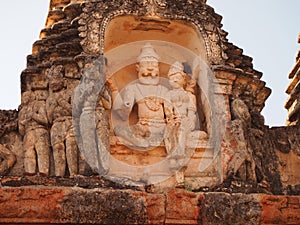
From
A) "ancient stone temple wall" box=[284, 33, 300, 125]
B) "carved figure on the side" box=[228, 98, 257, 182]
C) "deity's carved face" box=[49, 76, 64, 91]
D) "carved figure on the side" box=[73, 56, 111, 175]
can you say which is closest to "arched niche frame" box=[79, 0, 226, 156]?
"carved figure on the side" box=[228, 98, 257, 182]

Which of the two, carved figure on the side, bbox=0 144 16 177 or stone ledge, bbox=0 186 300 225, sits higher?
carved figure on the side, bbox=0 144 16 177

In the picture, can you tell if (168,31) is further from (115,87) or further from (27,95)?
(27,95)

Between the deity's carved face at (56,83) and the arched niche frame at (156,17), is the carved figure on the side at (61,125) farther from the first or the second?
the arched niche frame at (156,17)

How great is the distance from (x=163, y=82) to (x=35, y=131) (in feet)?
9.00

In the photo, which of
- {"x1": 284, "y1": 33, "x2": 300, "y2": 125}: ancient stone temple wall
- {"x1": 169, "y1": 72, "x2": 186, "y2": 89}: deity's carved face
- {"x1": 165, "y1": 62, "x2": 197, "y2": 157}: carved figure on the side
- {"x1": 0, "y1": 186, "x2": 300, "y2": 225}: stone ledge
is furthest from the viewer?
{"x1": 284, "y1": 33, "x2": 300, "y2": 125}: ancient stone temple wall

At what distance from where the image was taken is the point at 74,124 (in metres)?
10.1

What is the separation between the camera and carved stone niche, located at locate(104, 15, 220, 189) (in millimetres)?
10602

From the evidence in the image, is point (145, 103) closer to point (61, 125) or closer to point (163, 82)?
point (163, 82)

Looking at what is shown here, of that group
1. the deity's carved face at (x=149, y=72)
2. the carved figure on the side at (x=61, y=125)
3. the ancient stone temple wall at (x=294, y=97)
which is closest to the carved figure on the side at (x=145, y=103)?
the deity's carved face at (x=149, y=72)

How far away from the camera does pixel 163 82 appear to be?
1198 cm

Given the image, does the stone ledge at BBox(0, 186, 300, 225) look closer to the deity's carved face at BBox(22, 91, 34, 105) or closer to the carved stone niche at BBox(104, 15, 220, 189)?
the carved stone niche at BBox(104, 15, 220, 189)

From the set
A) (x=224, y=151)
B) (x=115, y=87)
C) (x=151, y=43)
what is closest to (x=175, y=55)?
(x=151, y=43)

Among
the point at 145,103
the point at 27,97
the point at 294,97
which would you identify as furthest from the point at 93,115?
the point at 294,97

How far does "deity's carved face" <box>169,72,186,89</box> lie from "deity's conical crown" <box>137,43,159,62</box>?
45 cm
